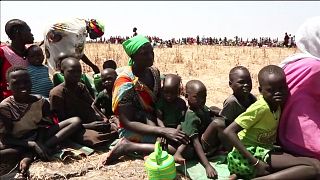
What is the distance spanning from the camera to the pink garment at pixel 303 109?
3029mm

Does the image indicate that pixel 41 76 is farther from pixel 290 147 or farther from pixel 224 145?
pixel 290 147

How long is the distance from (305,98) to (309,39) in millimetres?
496

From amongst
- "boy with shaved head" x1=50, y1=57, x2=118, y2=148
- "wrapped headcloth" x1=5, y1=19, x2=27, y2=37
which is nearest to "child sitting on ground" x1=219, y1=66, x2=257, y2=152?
"boy with shaved head" x1=50, y1=57, x2=118, y2=148

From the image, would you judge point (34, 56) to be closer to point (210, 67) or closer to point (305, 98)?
point (305, 98)

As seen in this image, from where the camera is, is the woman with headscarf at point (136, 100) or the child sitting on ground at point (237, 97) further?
the woman with headscarf at point (136, 100)

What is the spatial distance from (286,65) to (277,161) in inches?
32.5

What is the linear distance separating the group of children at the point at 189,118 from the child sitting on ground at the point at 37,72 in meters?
0.01

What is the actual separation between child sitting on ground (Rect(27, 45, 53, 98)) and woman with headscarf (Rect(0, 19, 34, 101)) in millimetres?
86

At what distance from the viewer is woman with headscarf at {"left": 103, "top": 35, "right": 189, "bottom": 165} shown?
3.85 meters

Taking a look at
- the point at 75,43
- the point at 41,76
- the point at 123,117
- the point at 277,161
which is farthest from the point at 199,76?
the point at 277,161

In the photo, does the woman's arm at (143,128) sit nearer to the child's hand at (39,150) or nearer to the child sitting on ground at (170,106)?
the child sitting on ground at (170,106)

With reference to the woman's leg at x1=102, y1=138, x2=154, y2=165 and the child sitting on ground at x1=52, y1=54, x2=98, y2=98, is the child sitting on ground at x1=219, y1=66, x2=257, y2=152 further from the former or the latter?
the child sitting on ground at x1=52, y1=54, x2=98, y2=98

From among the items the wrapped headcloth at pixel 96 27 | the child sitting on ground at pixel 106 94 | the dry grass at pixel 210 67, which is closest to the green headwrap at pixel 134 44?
the child sitting on ground at pixel 106 94

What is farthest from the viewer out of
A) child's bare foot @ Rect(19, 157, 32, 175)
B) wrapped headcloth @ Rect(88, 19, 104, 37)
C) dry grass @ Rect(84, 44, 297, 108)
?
dry grass @ Rect(84, 44, 297, 108)
